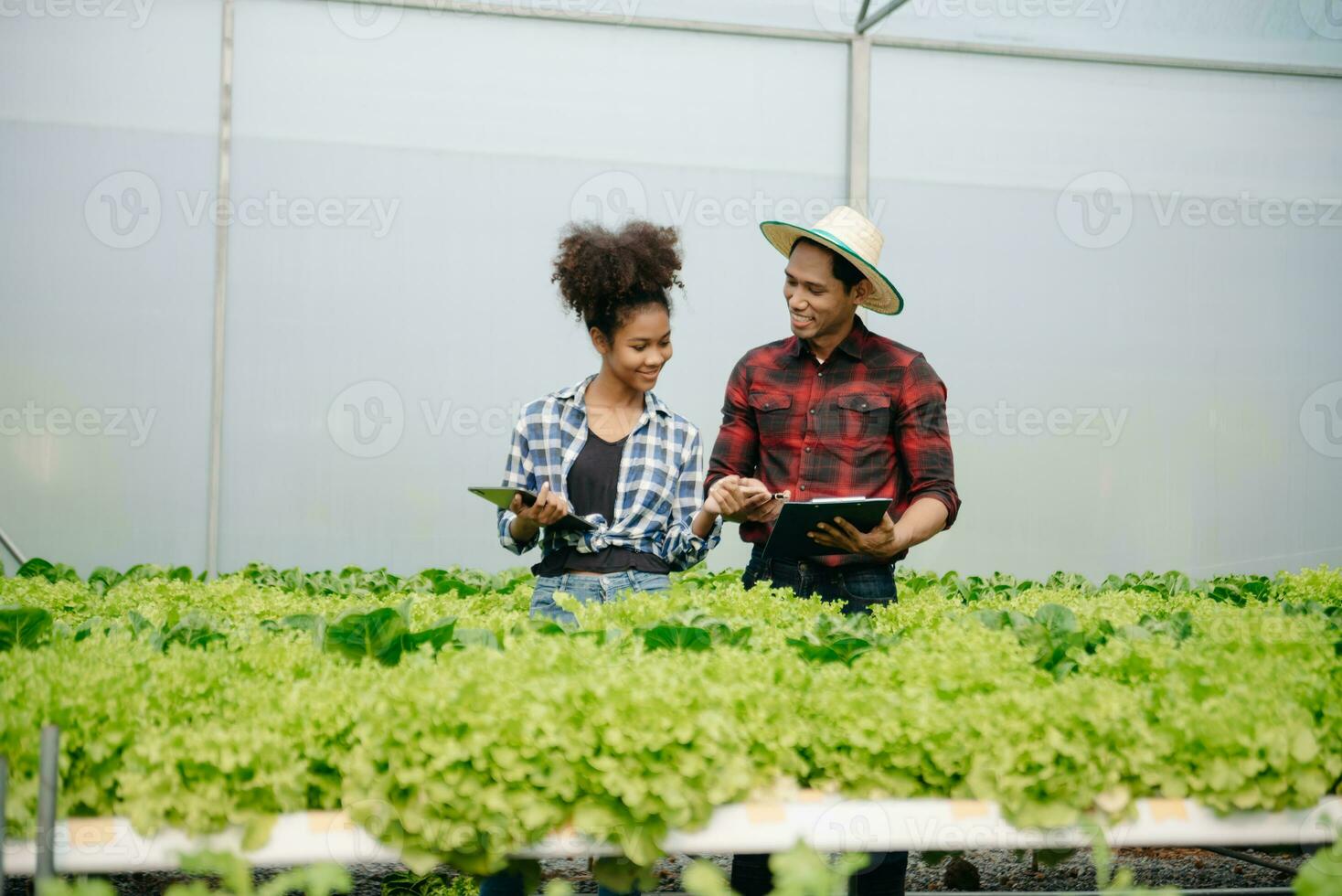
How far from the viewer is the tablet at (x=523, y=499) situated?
3057 mm

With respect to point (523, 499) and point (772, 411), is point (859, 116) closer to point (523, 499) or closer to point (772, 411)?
point (772, 411)

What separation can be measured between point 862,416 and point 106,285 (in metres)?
5.02

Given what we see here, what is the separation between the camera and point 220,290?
6.88m

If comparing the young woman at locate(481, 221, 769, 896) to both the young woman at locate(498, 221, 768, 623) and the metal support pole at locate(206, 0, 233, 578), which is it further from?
the metal support pole at locate(206, 0, 233, 578)

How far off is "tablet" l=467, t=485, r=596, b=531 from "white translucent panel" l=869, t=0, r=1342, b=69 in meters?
5.07

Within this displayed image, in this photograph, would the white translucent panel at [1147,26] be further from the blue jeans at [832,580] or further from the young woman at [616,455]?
the blue jeans at [832,580]

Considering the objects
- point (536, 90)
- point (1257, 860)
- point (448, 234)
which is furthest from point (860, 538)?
point (536, 90)

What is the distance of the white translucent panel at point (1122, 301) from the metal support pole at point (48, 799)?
6.10 metres

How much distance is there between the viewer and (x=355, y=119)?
705cm

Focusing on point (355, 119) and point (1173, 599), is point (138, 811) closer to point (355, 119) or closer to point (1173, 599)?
point (1173, 599)

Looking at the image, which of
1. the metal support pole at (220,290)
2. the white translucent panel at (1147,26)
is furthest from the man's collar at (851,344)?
the white translucent panel at (1147,26)

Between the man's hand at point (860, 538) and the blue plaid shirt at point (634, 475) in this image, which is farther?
the blue plaid shirt at point (634, 475)

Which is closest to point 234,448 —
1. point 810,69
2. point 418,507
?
point 418,507

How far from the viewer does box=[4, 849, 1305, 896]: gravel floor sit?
4684 millimetres
